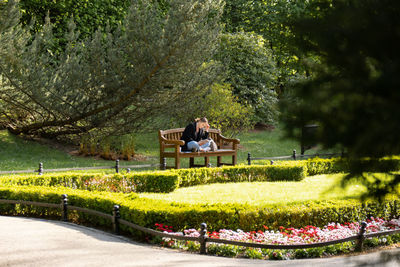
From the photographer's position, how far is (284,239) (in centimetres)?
637

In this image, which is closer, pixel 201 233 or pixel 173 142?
pixel 201 233

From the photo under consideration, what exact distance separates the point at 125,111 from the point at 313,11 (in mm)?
14823

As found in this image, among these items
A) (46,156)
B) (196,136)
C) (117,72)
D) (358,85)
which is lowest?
(46,156)

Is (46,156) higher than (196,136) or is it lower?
lower

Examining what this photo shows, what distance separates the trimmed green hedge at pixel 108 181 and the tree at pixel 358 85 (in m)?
8.77

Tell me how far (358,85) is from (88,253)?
455 centimetres

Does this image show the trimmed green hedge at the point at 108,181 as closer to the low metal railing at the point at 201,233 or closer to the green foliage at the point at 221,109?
the low metal railing at the point at 201,233

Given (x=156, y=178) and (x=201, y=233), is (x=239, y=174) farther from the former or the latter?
(x=201, y=233)

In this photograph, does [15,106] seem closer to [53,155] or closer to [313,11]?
[53,155]

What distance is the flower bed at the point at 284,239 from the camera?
602cm

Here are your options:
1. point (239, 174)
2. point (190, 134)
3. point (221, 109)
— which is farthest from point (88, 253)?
point (221, 109)

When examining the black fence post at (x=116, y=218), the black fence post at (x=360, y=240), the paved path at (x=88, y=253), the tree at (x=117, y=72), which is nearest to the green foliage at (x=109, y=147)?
the tree at (x=117, y=72)

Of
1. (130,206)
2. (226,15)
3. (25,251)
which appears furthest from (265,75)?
(25,251)

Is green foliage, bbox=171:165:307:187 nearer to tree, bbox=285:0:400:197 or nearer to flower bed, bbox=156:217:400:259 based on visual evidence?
flower bed, bbox=156:217:400:259
